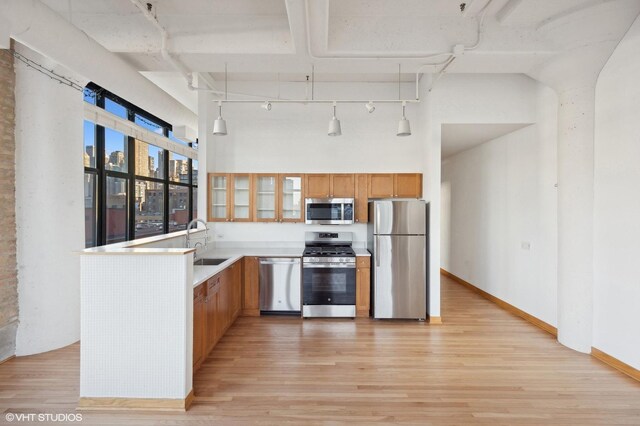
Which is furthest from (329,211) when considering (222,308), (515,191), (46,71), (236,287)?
(46,71)

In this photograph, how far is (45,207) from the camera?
10.8 feet

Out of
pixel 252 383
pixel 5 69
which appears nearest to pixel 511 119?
pixel 252 383

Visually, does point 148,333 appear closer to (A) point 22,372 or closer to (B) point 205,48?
(A) point 22,372

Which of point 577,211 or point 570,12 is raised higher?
point 570,12

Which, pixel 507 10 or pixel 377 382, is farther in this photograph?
pixel 507 10

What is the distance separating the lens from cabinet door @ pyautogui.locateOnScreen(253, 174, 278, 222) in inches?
195

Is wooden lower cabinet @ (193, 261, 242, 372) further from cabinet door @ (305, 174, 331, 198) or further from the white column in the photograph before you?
the white column

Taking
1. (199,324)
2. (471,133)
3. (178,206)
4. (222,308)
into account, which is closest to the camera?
(199,324)

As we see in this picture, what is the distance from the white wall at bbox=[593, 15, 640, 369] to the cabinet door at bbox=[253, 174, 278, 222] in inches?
160

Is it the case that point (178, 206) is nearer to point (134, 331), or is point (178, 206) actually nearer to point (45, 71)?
point (45, 71)

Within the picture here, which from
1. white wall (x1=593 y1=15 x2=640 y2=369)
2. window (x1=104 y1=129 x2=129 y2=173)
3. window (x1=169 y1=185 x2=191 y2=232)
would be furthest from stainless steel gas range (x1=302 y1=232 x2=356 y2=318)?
window (x1=169 y1=185 x2=191 y2=232)

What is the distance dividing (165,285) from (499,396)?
290 centimetres

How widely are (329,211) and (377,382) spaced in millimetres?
2586

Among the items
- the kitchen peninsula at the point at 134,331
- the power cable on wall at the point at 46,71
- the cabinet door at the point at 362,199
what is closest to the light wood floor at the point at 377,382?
the kitchen peninsula at the point at 134,331
